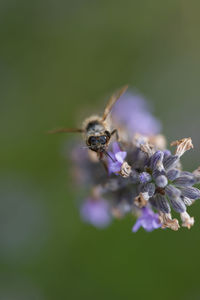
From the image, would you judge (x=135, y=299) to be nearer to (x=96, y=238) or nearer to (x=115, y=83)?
(x=96, y=238)

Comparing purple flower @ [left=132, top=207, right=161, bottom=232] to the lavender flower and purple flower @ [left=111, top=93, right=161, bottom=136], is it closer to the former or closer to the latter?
the lavender flower


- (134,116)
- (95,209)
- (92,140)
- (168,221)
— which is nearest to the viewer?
(168,221)

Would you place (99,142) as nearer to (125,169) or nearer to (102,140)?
(102,140)

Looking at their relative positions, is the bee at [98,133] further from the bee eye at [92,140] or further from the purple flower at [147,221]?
the purple flower at [147,221]

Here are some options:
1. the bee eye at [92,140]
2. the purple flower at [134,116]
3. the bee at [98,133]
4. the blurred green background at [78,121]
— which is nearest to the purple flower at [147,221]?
the bee at [98,133]

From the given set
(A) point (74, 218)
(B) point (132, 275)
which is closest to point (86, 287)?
(B) point (132, 275)

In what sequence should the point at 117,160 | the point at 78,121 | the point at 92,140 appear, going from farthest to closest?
the point at 78,121, the point at 92,140, the point at 117,160

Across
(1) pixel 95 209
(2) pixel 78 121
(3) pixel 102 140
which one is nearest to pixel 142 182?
(3) pixel 102 140
